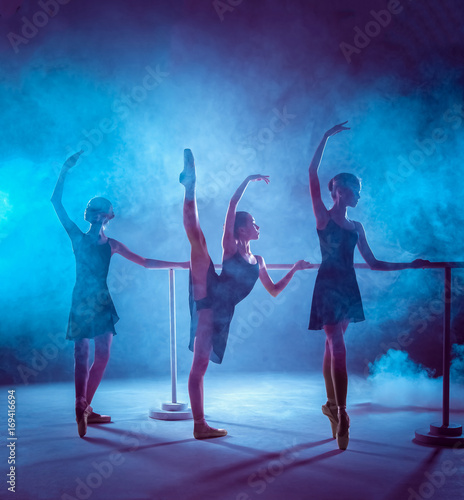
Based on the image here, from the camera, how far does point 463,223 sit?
16.3ft

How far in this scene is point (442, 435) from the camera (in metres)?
2.60

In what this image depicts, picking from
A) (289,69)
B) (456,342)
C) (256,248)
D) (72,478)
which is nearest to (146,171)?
(256,248)

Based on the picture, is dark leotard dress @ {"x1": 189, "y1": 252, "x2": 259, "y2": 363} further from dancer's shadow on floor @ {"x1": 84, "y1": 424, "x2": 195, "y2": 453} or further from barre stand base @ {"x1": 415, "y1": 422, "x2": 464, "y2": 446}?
barre stand base @ {"x1": 415, "y1": 422, "x2": 464, "y2": 446}

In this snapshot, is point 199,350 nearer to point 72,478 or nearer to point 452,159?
point 72,478

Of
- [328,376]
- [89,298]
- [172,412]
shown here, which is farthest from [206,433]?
[89,298]

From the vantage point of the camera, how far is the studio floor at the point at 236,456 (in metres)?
1.96

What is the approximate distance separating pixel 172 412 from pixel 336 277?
125cm

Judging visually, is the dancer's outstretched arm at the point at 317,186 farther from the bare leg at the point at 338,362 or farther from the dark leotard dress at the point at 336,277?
the bare leg at the point at 338,362

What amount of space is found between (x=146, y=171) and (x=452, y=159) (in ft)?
A: 9.10

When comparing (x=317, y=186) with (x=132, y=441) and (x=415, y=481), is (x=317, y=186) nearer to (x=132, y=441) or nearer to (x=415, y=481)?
(x=415, y=481)

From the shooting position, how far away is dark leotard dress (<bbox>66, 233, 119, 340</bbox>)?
2812mm

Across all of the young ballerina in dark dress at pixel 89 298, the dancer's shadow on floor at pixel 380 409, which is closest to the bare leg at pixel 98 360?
the young ballerina in dark dress at pixel 89 298

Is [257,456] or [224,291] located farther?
[224,291]

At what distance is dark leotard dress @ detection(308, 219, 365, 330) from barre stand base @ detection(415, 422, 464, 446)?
2.00 feet
